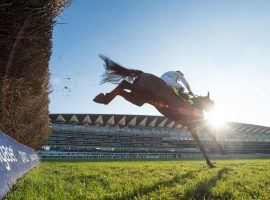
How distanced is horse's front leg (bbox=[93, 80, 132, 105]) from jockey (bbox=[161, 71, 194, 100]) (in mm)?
1658

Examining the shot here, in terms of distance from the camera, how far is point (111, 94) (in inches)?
418

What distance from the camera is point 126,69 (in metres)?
11.2

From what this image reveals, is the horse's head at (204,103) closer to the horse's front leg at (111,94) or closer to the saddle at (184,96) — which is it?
the saddle at (184,96)

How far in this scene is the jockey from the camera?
1168 cm

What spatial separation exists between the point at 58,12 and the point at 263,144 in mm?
79748

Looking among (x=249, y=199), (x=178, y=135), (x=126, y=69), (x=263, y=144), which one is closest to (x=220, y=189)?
(x=249, y=199)

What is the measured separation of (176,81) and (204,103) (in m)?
1.28

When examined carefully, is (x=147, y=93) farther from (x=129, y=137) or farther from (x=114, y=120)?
(x=114, y=120)

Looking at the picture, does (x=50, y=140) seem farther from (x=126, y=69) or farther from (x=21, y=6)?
(x=21, y=6)

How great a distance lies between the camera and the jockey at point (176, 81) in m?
11.7

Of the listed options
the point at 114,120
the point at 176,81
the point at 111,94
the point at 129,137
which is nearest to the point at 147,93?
the point at 111,94

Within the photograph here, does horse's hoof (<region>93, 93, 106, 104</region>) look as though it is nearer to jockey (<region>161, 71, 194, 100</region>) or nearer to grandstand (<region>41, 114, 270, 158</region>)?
jockey (<region>161, 71, 194, 100</region>)

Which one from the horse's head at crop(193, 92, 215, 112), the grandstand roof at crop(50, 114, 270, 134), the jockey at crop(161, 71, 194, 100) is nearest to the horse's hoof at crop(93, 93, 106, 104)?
the jockey at crop(161, 71, 194, 100)

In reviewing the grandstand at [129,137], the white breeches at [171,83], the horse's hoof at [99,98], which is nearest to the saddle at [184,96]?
the white breeches at [171,83]
